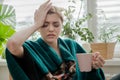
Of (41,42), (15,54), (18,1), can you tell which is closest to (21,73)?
(15,54)

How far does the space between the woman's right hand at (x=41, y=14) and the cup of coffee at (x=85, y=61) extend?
0.69ft

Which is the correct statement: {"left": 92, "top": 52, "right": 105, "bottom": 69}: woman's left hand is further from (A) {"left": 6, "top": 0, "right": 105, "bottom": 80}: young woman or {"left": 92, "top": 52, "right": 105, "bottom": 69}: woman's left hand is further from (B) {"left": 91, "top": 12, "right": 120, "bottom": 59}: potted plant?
(B) {"left": 91, "top": 12, "right": 120, "bottom": 59}: potted plant

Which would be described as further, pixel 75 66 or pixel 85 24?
pixel 85 24

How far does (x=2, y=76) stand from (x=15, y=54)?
4.86 feet

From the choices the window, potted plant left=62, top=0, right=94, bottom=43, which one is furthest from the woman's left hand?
the window

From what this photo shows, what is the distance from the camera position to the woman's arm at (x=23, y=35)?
0.86m

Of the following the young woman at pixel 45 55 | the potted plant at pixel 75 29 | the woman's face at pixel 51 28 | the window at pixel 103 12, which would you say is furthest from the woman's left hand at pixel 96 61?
the window at pixel 103 12

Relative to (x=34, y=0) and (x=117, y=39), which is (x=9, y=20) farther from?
(x=117, y=39)

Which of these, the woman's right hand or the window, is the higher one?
the woman's right hand

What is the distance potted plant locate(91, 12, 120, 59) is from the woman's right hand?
1.06 meters

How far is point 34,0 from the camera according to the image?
2.37m

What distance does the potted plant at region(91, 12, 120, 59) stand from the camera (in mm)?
1958

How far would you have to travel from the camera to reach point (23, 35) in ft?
2.92

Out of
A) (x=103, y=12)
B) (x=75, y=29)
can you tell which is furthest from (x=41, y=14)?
(x=103, y=12)
